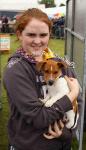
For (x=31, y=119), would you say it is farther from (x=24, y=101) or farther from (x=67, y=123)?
(x=67, y=123)

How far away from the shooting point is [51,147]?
7.63ft

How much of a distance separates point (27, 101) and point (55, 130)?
256 mm

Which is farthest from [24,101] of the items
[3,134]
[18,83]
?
[3,134]

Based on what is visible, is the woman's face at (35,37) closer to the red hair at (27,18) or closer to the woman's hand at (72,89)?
the red hair at (27,18)

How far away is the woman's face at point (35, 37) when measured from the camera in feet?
7.17

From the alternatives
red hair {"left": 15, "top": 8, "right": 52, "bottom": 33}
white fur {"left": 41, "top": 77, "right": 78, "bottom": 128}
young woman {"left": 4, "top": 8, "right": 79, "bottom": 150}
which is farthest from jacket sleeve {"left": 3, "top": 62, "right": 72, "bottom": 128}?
red hair {"left": 15, "top": 8, "right": 52, "bottom": 33}

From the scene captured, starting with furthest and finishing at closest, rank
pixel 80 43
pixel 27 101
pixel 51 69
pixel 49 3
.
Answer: pixel 49 3, pixel 80 43, pixel 51 69, pixel 27 101

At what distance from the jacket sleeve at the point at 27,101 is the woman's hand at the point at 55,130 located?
6cm

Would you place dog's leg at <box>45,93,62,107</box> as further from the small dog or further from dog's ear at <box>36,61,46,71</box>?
dog's ear at <box>36,61,46,71</box>

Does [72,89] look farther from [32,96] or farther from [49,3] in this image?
[49,3]

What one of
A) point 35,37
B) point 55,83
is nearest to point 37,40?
point 35,37

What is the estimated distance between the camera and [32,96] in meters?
2.12

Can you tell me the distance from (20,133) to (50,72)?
0.42 meters

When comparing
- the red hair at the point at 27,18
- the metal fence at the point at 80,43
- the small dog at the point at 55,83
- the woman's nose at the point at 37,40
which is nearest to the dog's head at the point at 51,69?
the small dog at the point at 55,83
